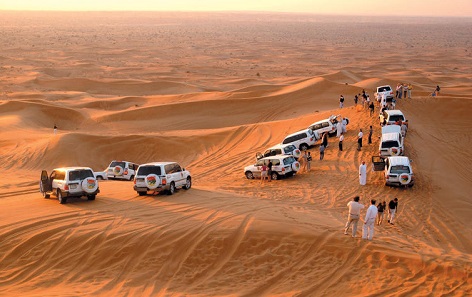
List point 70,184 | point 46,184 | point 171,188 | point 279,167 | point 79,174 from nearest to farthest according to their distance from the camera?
point 70,184
point 79,174
point 46,184
point 171,188
point 279,167

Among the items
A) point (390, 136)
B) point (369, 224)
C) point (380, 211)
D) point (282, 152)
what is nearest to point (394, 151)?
point (390, 136)

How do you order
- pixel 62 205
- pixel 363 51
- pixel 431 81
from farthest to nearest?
pixel 363 51
pixel 431 81
pixel 62 205

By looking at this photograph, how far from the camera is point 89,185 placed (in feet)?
72.7

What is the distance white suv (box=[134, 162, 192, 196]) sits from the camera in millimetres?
22984

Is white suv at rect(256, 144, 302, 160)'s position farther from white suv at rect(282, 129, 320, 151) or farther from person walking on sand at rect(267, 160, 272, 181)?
white suv at rect(282, 129, 320, 151)

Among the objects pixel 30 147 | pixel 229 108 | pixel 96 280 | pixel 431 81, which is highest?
pixel 431 81

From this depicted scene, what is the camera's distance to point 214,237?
A: 17.5 meters

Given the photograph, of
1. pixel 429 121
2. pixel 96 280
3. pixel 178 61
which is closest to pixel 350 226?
pixel 96 280

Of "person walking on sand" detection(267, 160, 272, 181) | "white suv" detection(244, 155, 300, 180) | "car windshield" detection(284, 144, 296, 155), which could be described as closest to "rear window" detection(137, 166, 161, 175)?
"person walking on sand" detection(267, 160, 272, 181)

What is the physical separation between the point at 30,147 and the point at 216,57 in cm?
8064

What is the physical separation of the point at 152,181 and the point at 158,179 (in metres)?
0.24

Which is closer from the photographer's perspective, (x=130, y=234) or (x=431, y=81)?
(x=130, y=234)

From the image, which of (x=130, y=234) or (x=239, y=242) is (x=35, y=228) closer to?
(x=130, y=234)

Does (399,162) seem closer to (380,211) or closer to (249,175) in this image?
Result: (380,211)
